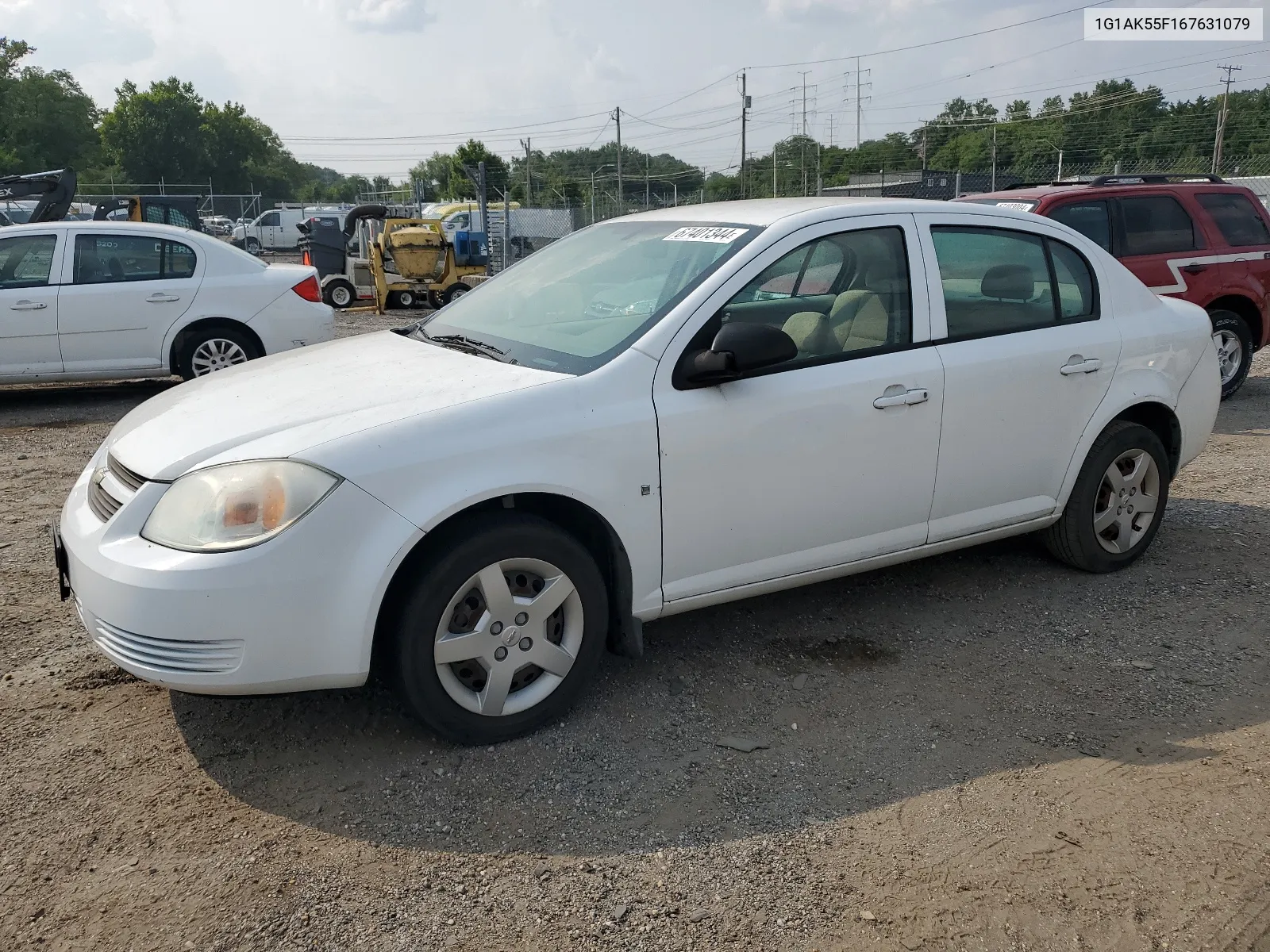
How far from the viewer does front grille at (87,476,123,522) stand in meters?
3.28

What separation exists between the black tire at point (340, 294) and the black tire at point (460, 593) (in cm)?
1769

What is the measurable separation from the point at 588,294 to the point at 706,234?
0.51 meters

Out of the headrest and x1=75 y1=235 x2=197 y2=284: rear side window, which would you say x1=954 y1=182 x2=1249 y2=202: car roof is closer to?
the headrest

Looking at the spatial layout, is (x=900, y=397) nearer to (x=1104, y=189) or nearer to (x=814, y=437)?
(x=814, y=437)

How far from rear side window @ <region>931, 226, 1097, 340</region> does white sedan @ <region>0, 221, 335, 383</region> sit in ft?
22.0

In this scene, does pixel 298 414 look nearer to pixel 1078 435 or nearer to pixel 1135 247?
pixel 1078 435

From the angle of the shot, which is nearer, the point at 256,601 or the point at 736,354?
the point at 256,601

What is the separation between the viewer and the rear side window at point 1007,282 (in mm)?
4246

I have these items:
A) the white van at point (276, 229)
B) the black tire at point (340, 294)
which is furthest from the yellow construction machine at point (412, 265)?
the white van at point (276, 229)

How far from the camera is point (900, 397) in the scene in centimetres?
397

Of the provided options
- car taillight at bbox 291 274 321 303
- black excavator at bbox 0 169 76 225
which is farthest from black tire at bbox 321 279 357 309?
car taillight at bbox 291 274 321 303

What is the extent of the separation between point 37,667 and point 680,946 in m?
2.75

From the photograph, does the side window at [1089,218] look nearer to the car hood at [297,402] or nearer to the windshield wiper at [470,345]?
the windshield wiper at [470,345]

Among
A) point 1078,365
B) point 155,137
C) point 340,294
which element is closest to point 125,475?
point 1078,365
